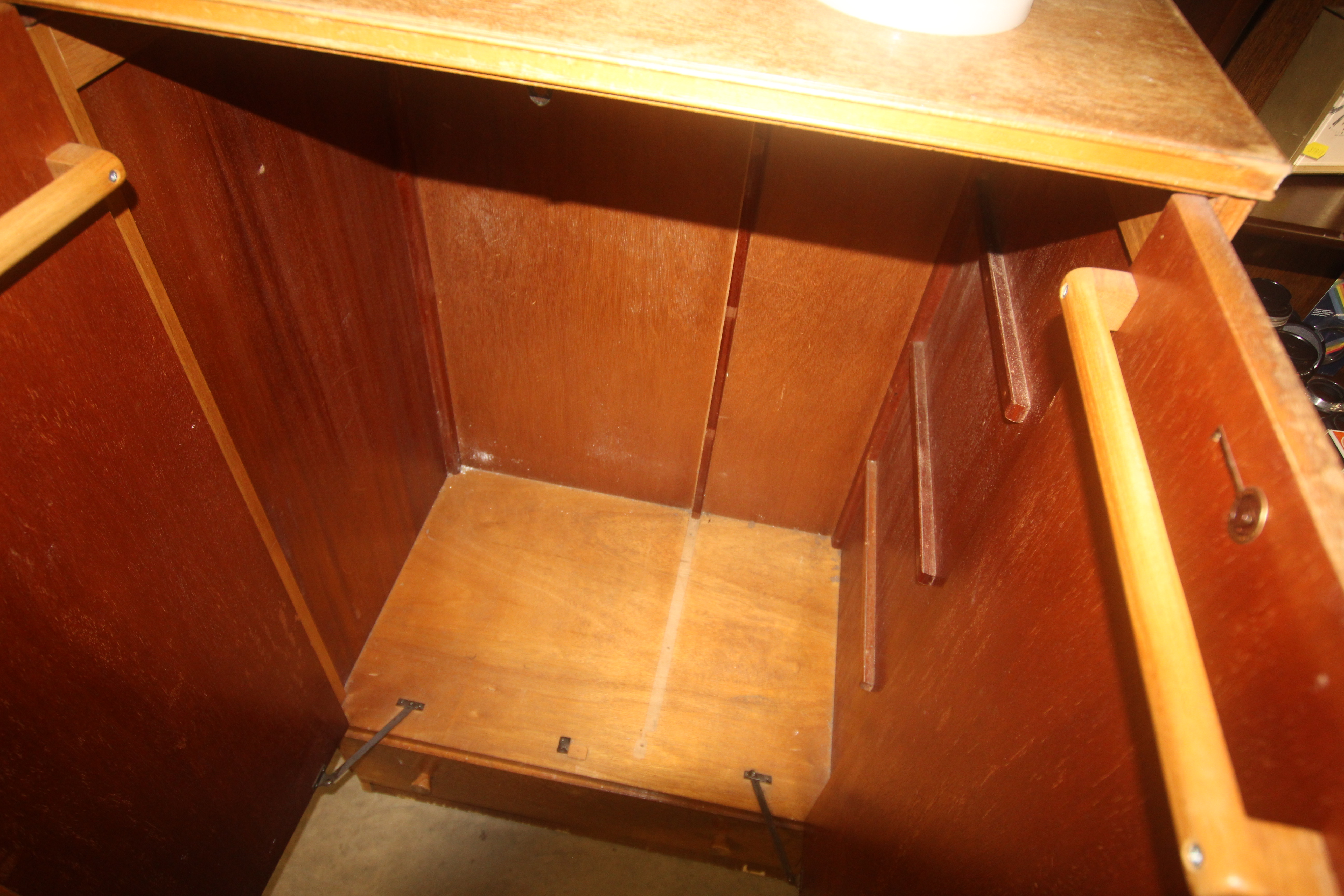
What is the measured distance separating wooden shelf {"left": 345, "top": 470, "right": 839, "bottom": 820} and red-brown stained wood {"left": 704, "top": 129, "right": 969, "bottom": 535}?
6.3 inches

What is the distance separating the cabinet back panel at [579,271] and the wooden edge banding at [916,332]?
0.32 metres

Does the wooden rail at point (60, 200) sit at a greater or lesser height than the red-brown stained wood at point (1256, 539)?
lesser

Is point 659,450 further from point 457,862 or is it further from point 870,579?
point 457,862

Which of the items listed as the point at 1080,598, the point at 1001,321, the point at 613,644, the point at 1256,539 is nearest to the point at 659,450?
the point at 613,644

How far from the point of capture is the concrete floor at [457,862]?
1.51 meters

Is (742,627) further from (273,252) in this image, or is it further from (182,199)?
(182,199)

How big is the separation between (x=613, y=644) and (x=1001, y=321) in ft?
3.22

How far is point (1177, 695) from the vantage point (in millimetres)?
349

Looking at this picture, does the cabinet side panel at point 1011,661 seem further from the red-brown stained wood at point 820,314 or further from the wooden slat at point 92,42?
the wooden slat at point 92,42

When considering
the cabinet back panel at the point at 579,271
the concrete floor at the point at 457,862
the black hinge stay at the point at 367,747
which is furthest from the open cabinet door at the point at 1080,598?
the black hinge stay at the point at 367,747

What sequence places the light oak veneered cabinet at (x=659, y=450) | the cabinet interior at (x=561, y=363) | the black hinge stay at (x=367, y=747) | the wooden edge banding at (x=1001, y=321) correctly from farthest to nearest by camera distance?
the black hinge stay at (x=367, y=747), the cabinet interior at (x=561, y=363), the wooden edge banding at (x=1001, y=321), the light oak veneered cabinet at (x=659, y=450)

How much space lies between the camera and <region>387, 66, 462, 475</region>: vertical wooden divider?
1.17m

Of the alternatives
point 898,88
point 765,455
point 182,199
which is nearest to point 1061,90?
point 898,88

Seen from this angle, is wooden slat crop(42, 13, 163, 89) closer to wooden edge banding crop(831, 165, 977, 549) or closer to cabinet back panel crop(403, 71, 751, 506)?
cabinet back panel crop(403, 71, 751, 506)
